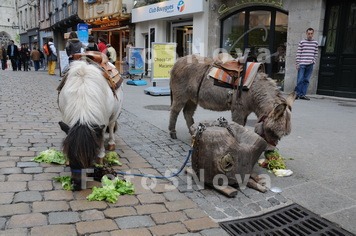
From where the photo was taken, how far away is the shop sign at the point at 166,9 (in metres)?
15.0

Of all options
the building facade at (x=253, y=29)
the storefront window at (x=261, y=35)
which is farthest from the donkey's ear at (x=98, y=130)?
the storefront window at (x=261, y=35)

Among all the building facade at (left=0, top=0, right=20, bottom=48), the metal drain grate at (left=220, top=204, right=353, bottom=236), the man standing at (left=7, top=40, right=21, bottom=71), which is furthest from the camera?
the building facade at (left=0, top=0, right=20, bottom=48)

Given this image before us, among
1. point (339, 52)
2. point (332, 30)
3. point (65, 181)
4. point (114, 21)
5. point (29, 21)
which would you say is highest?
point (29, 21)

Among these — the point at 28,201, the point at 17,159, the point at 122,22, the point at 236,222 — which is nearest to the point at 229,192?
the point at 236,222

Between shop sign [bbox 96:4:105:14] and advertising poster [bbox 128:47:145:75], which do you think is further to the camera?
shop sign [bbox 96:4:105:14]

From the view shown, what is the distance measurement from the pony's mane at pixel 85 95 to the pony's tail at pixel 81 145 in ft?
0.33

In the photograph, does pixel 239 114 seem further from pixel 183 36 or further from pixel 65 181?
pixel 183 36

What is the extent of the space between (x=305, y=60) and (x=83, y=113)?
912 cm

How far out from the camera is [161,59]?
11953 millimetres

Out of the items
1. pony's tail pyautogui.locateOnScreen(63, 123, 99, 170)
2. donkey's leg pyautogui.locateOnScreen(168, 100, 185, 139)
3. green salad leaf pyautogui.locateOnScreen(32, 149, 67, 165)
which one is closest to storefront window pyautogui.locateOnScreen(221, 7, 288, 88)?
donkey's leg pyautogui.locateOnScreen(168, 100, 185, 139)

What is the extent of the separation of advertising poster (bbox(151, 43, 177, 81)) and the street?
5.50 meters

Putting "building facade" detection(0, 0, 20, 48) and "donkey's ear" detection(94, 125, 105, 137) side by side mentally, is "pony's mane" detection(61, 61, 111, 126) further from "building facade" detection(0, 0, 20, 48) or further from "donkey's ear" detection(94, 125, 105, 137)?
"building facade" detection(0, 0, 20, 48)

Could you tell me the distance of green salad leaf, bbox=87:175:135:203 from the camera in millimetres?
3156

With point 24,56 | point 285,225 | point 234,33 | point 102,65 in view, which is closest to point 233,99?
point 102,65
